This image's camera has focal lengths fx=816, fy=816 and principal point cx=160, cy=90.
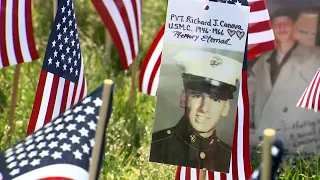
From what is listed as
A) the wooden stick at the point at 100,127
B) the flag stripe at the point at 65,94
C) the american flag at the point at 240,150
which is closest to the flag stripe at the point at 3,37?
the flag stripe at the point at 65,94

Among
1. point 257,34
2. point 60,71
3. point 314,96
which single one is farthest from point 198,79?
point 257,34

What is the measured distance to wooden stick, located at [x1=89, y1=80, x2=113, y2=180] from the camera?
2719mm

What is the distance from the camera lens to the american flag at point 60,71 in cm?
400

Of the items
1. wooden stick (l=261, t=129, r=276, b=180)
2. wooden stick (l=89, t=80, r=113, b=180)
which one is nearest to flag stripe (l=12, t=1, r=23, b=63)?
wooden stick (l=89, t=80, r=113, b=180)

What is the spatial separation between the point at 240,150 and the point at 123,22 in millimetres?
1812

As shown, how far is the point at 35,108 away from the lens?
13.5 feet

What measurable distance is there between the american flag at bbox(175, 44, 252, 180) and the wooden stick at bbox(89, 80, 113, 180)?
125cm

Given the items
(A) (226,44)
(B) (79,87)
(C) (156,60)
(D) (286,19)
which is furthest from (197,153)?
(D) (286,19)

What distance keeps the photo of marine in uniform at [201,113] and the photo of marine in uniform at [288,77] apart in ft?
5.68

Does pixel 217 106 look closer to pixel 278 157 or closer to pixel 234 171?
pixel 234 171

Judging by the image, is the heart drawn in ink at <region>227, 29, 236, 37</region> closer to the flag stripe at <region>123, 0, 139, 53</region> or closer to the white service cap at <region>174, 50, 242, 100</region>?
the white service cap at <region>174, 50, 242, 100</region>

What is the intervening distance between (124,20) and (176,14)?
73.3 inches

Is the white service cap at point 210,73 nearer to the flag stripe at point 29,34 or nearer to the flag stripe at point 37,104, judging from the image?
the flag stripe at point 37,104

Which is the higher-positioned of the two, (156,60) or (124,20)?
(124,20)
